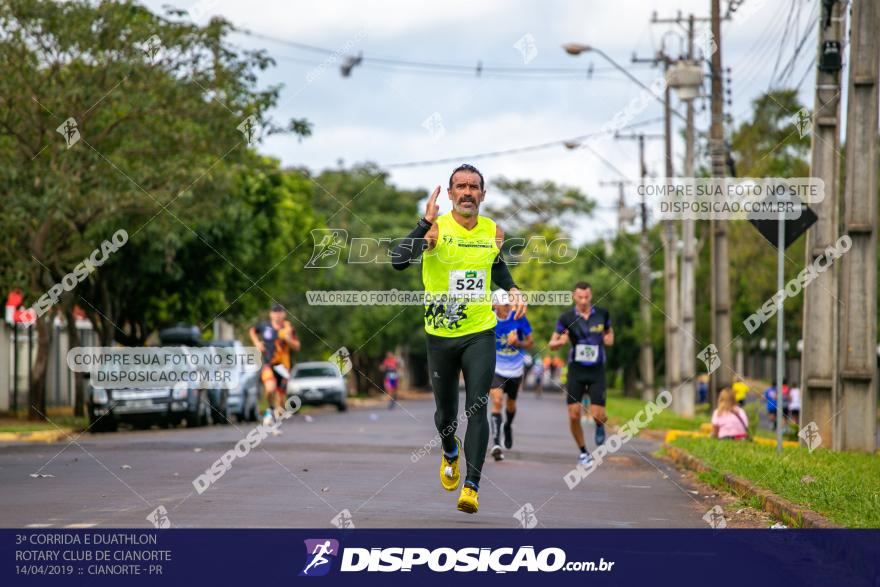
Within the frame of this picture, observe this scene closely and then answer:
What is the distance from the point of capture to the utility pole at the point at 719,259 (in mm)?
28125

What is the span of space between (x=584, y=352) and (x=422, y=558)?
364 inches

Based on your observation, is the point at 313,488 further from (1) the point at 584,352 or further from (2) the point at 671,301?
(2) the point at 671,301

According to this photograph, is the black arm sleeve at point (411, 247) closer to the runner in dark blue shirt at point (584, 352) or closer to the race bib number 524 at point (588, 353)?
the runner in dark blue shirt at point (584, 352)

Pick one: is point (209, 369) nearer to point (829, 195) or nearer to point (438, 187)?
point (829, 195)

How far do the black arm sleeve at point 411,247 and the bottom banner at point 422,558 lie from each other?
174cm

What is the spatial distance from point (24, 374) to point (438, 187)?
36.0 metres

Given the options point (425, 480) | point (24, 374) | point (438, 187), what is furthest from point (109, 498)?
point (24, 374)

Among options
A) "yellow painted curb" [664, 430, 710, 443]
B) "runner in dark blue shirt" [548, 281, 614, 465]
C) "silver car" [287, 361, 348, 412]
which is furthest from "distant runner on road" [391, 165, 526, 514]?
"silver car" [287, 361, 348, 412]

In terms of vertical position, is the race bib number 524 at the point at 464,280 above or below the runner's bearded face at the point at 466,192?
below

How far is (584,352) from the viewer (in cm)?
1762

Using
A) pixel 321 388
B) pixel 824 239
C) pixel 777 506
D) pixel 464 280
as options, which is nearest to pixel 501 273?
pixel 464 280

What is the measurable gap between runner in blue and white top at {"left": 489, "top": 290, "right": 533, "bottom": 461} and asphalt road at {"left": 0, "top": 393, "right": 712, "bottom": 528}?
590mm

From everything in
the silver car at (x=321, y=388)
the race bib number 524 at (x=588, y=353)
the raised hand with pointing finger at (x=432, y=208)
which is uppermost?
the raised hand with pointing finger at (x=432, y=208)

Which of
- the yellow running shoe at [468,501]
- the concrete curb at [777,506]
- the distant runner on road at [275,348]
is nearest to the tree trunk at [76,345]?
the distant runner on road at [275,348]
